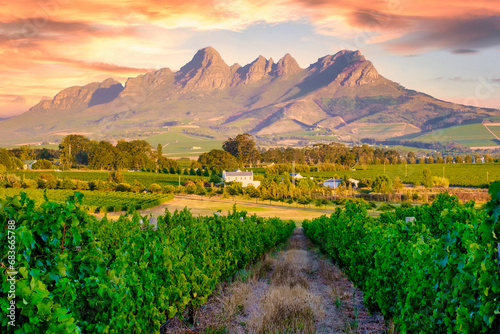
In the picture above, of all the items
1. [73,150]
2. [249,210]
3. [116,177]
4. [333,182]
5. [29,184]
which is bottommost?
[249,210]

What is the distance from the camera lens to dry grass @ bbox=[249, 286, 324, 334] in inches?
293

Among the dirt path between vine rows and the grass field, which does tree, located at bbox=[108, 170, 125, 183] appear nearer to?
the grass field

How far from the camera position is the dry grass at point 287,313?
293 inches

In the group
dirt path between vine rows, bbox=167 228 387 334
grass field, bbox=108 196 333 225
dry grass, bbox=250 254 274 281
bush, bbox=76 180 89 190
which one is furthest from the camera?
bush, bbox=76 180 89 190

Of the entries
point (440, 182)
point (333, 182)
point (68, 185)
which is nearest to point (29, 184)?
point (68, 185)

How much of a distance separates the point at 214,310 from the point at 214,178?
94.8m

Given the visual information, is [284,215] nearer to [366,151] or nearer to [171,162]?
[171,162]

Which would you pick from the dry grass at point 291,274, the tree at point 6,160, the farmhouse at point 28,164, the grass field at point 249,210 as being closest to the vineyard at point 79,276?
the dry grass at point 291,274

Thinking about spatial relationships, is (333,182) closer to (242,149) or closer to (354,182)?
(354,182)

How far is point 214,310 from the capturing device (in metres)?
9.12

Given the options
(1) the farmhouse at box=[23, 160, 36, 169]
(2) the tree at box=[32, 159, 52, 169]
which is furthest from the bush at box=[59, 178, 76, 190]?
(1) the farmhouse at box=[23, 160, 36, 169]

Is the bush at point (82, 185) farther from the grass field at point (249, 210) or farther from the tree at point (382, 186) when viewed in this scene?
the tree at point (382, 186)

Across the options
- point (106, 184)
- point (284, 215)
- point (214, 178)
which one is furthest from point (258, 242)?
point (214, 178)

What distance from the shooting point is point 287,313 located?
825cm
